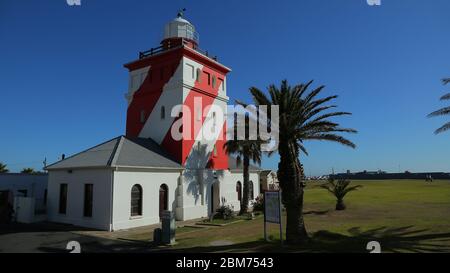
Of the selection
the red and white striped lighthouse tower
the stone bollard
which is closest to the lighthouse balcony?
the red and white striped lighthouse tower

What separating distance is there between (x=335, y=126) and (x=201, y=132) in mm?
14258

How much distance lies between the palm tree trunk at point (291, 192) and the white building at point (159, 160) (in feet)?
35.0

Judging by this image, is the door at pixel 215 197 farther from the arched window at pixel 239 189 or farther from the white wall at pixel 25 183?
the white wall at pixel 25 183

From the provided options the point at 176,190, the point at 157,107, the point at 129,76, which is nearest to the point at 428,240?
the point at 176,190

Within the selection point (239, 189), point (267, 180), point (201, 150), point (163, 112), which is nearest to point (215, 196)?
point (239, 189)

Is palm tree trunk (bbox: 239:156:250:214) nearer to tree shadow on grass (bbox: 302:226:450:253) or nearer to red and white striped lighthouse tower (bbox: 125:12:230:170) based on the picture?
red and white striped lighthouse tower (bbox: 125:12:230:170)

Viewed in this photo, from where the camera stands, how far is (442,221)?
754 inches

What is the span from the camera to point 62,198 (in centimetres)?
2317

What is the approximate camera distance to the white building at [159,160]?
21.0 metres

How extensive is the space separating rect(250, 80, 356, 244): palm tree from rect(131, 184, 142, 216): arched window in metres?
10.8

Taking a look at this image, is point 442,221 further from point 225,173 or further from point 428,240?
point 225,173

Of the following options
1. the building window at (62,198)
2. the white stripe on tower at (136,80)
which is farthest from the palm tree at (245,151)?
the building window at (62,198)

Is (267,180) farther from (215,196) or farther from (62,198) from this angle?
(62,198)

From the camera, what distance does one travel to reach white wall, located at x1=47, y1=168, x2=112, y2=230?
20.3m
